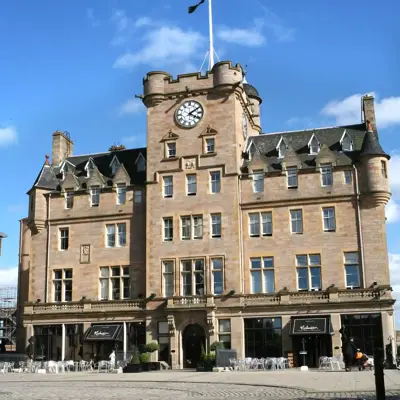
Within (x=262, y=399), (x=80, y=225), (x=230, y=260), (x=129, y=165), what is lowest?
(x=262, y=399)

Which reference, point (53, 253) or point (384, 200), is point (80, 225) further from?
point (384, 200)

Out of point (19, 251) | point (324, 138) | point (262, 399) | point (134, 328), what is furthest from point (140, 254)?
point (262, 399)

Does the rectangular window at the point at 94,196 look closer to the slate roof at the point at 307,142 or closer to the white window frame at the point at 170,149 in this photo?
the white window frame at the point at 170,149

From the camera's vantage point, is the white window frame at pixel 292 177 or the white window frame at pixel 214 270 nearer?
the white window frame at pixel 214 270

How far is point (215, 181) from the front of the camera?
164 ft

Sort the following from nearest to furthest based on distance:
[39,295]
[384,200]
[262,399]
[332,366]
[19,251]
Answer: [262,399], [332,366], [384,200], [39,295], [19,251]

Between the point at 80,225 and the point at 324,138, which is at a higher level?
the point at 324,138

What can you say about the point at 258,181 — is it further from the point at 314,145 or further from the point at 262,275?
the point at 262,275

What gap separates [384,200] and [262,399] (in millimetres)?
29102

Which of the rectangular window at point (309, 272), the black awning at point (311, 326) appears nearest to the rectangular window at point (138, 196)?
the rectangular window at point (309, 272)

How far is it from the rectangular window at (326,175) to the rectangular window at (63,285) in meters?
21.5

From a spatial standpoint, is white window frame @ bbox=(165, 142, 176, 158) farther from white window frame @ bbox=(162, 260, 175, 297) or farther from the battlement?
white window frame @ bbox=(162, 260, 175, 297)

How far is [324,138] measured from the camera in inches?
2036

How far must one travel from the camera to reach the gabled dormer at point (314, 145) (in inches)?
1986
